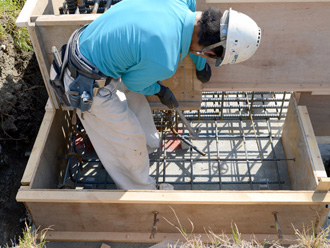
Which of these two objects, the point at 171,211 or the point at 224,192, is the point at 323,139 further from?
the point at 171,211

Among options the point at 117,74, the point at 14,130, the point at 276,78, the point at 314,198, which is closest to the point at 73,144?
the point at 14,130

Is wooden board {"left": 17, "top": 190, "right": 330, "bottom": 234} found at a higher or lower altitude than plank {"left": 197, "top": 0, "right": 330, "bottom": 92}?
lower

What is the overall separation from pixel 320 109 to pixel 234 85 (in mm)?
1052

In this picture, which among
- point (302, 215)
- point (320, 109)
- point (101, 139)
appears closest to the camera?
point (302, 215)

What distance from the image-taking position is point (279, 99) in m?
5.32

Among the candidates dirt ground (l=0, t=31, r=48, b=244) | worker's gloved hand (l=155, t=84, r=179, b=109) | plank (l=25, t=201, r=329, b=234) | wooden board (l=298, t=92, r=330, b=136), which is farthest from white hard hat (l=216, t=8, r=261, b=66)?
dirt ground (l=0, t=31, r=48, b=244)

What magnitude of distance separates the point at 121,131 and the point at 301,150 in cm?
179

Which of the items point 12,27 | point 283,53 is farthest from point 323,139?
point 12,27

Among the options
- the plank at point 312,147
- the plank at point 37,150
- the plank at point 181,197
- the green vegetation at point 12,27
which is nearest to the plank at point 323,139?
the plank at point 312,147

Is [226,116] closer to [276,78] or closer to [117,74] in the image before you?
[276,78]

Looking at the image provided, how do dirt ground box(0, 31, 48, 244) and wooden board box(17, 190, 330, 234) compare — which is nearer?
wooden board box(17, 190, 330, 234)

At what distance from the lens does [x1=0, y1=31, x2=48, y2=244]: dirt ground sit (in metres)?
4.37

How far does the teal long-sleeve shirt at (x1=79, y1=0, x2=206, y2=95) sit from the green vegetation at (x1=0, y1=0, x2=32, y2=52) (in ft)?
6.29

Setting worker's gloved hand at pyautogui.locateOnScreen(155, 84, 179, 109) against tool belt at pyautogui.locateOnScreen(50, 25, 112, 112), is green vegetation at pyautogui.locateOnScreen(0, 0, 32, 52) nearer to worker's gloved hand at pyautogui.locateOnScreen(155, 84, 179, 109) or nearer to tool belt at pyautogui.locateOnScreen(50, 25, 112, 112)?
tool belt at pyautogui.locateOnScreen(50, 25, 112, 112)
